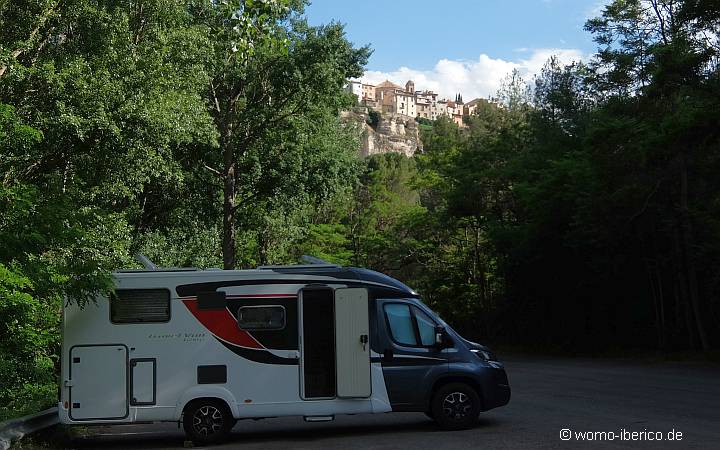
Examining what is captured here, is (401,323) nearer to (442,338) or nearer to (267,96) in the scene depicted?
(442,338)

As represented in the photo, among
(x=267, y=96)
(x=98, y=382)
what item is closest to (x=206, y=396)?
(x=98, y=382)

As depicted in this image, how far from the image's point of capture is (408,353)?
12289 millimetres

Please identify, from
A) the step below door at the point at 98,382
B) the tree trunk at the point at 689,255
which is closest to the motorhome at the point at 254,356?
the step below door at the point at 98,382

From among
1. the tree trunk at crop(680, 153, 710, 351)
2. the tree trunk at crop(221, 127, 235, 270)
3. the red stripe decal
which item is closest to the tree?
the tree trunk at crop(221, 127, 235, 270)

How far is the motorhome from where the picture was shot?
11.8 metres

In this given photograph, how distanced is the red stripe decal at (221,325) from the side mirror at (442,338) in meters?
2.76

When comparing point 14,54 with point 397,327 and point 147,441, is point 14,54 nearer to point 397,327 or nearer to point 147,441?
point 147,441

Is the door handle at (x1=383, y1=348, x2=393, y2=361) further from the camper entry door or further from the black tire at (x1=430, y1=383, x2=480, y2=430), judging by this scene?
the black tire at (x1=430, y1=383, x2=480, y2=430)

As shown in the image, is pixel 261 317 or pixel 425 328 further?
pixel 425 328

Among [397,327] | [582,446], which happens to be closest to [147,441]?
[397,327]

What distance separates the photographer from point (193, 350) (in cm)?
1197

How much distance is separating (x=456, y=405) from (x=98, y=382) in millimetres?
5425

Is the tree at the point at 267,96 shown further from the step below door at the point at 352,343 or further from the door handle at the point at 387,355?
the door handle at the point at 387,355

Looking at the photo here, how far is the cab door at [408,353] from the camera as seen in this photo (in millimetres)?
12117
